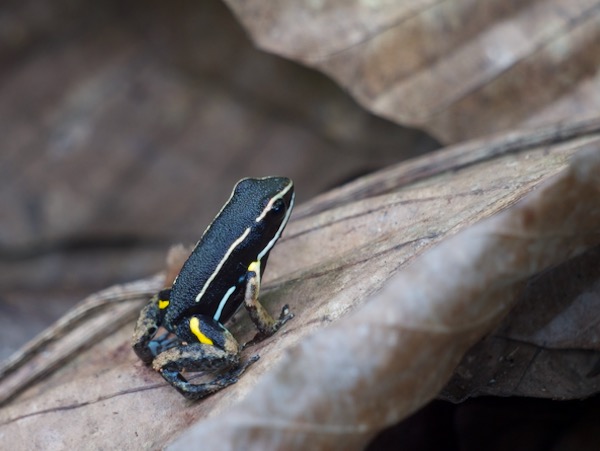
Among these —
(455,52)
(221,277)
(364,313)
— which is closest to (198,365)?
(221,277)

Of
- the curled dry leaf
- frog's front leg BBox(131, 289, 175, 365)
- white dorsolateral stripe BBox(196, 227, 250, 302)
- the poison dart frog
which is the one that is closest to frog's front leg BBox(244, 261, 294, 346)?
the poison dart frog

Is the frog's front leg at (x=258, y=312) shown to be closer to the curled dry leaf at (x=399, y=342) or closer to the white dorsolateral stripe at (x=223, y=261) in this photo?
the white dorsolateral stripe at (x=223, y=261)

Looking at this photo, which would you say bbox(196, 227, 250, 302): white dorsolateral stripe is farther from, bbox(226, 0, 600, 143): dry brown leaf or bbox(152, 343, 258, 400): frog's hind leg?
bbox(226, 0, 600, 143): dry brown leaf

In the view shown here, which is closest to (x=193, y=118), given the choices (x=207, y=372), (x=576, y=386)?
(x=207, y=372)

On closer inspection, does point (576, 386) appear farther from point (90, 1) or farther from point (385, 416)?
point (90, 1)

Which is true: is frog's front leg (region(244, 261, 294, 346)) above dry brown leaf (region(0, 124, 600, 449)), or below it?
below

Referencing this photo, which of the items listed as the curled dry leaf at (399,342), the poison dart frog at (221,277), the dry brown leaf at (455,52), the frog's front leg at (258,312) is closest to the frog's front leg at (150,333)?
the poison dart frog at (221,277)

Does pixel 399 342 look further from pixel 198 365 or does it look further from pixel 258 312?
pixel 198 365
